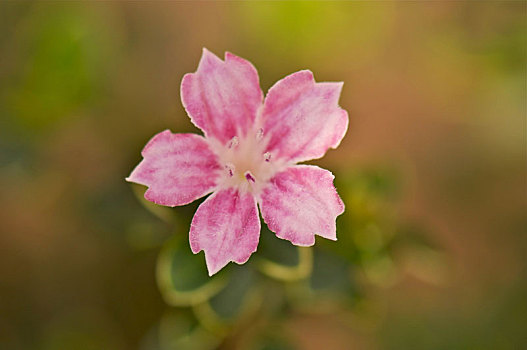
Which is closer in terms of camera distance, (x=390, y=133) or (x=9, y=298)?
(x=9, y=298)

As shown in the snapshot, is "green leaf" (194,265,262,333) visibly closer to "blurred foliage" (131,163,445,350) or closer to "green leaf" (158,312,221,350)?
"blurred foliage" (131,163,445,350)

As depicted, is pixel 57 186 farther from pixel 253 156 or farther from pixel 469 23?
pixel 469 23

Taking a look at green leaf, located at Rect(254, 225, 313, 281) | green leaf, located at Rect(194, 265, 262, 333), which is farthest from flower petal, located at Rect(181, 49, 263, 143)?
green leaf, located at Rect(194, 265, 262, 333)

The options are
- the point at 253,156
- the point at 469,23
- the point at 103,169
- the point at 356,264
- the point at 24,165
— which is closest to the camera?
the point at 253,156

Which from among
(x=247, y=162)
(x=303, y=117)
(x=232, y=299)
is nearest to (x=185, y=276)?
(x=232, y=299)

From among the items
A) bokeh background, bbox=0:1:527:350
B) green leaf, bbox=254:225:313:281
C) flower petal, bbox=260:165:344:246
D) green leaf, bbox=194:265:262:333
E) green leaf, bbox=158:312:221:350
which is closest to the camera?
flower petal, bbox=260:165:344:246

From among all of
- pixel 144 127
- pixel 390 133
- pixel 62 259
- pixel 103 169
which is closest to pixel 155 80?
pixel 144 127

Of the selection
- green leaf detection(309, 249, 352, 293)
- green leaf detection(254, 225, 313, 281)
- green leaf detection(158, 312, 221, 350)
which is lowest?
green leaf detection(158, 312, 221, 350)

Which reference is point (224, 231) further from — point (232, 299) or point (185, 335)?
point (185, 335)
